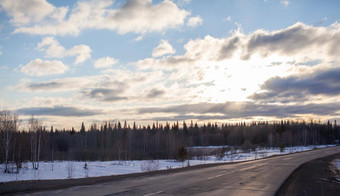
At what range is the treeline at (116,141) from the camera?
25328 millimetres

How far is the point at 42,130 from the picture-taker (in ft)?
96.9

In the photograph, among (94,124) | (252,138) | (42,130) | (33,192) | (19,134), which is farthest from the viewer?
(252,138)

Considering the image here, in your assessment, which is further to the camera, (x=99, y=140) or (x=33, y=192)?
(x=99, y=140)

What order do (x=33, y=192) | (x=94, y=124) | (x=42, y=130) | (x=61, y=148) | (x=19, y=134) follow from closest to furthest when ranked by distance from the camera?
(x=33, y=192) → (x=19, y=134) → (x=42, y=130) → (x=61, y=148) → (x=94, y=124)

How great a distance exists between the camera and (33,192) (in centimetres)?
1113

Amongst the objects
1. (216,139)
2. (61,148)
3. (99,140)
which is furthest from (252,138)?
(61,148)

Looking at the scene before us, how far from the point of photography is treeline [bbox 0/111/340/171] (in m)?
25.3

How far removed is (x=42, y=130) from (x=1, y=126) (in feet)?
19.0

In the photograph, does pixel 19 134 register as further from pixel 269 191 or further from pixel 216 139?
pixel 216 139

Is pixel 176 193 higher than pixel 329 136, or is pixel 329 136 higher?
pixel 176 193

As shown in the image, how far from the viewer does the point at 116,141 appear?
70938 millimetres

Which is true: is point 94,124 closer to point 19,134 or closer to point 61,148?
point 61,148

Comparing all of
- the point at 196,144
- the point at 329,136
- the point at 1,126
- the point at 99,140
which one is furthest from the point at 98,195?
the point at 329,136

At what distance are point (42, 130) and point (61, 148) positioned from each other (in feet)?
276
